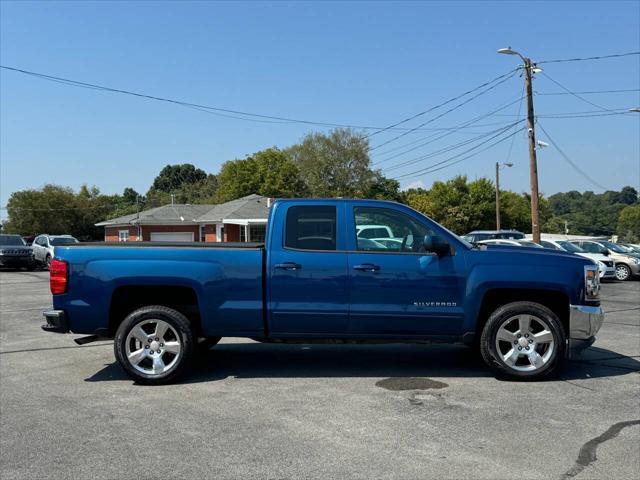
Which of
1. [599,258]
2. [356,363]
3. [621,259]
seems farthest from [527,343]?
[621,259]

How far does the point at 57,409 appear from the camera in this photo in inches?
224

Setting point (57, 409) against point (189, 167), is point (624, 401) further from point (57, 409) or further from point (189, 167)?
point (189, 167)

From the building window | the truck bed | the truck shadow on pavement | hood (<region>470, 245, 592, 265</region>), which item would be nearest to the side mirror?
hood (<region>470, 245, 592, 265</region>)

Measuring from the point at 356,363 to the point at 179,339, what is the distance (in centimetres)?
225

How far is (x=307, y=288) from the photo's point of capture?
21.1 feet

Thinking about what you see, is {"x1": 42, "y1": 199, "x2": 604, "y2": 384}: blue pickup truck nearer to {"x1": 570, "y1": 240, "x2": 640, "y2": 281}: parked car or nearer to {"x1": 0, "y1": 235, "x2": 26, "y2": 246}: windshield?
{"x1": 570, "y1": 240, "x2": 640, "y2": 281}: parked car

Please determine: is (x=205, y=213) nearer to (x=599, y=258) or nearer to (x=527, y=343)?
(x=599, y=258)

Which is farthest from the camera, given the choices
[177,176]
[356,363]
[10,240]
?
[177,176]

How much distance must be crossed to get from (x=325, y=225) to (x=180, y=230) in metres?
44.7

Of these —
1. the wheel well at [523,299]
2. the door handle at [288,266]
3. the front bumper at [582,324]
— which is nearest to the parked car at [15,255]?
the door handle at [288,266]

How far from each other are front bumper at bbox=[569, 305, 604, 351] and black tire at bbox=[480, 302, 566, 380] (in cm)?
13

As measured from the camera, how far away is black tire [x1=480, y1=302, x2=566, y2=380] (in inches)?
254

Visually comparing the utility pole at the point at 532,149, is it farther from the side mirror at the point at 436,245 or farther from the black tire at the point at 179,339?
the black tire at the point at 179,339

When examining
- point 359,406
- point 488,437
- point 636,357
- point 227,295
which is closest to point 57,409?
point 227,295
